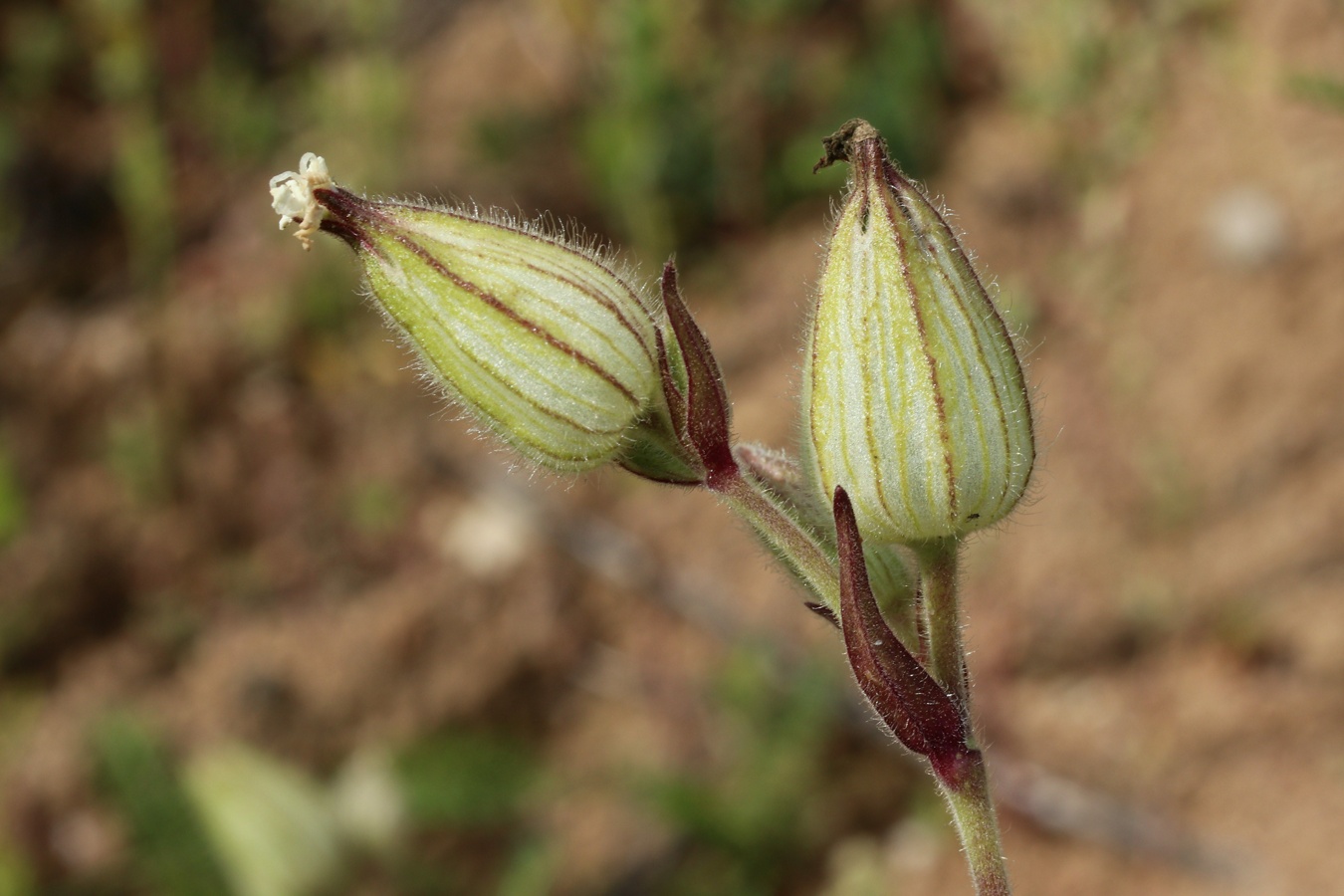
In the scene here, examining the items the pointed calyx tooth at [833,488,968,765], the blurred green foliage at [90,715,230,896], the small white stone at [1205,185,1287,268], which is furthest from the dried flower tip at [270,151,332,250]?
the small white stone at [1205,185,1287,268]

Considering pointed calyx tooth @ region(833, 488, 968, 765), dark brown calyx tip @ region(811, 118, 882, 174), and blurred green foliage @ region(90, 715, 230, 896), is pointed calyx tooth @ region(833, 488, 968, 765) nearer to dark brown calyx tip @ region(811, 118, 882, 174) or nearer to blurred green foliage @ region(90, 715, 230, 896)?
dark brown calyx tip @ region(811, 118, 882, 174)

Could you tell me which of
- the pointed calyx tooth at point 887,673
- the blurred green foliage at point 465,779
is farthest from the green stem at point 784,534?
the blurred green foliage at point 465,779

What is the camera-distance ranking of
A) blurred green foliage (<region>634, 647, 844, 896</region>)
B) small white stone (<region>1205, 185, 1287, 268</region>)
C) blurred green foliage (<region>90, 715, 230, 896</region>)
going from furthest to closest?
1. small white stone (<region>1205, 185, 1287, 268</region>)
2. blurred green foliage (<region>634, 647, 844, 896</region>)
3. blurred green foliage (<region>90, 715, 230, 896</region>)

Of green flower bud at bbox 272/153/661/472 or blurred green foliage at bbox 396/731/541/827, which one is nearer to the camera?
green flower bud at bbox 272/153/661/472

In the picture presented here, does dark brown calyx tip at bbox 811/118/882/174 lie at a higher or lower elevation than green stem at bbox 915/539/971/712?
higher

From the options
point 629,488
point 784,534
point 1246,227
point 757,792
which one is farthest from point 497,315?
point 1246,227

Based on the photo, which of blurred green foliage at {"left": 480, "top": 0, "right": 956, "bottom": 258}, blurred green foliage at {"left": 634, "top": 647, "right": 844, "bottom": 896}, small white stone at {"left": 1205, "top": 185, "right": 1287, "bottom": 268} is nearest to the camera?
blurred green foliage at {"left": 634, "top": 647, "right": 844, "bottom": 896}
